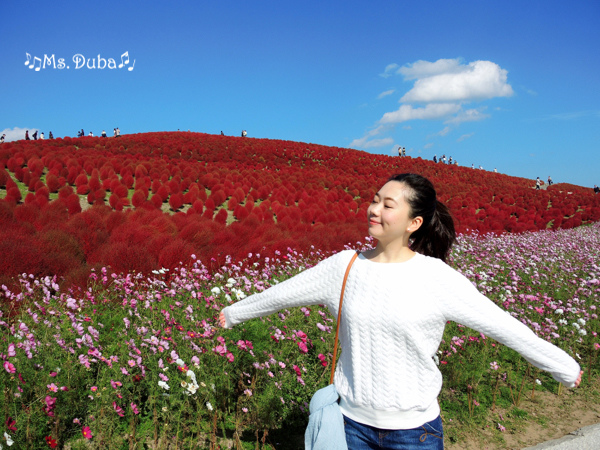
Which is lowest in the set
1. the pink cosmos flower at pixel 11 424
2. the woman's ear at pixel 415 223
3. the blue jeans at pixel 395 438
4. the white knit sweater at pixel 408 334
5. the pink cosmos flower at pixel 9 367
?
the pink cosmos flower at pixel 11 424

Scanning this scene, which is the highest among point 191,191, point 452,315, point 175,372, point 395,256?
point 191,191

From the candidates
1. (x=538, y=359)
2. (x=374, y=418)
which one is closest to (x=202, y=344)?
(x=374, y=418)

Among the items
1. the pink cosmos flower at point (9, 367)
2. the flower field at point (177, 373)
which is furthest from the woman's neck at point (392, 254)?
the pink cosmos flower at point (9, 367)

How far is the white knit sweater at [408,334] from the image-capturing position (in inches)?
66.0

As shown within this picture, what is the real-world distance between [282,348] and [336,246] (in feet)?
14.9

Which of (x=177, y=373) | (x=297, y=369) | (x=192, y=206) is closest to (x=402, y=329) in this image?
(x=297, y=369)

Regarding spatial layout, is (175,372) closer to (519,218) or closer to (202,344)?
(202,344)

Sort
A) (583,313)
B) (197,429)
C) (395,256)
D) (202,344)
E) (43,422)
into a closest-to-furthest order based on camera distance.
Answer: (395,256), (43,422), (197,429), (202,344), (583,313)

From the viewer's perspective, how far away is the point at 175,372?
9.25 feet

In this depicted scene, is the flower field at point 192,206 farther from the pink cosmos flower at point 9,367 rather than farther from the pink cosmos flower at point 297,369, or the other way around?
the pink cosmos flower at point 9,367

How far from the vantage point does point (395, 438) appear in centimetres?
171

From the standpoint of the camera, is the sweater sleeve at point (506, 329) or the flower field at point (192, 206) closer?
the sweater sleeve at point (506, 329)

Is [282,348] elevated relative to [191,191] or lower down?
lower down

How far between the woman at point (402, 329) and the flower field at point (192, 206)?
328 mm
